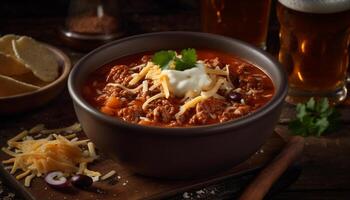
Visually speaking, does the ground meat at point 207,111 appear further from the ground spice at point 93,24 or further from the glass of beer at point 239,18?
the ground spice at point 93,24

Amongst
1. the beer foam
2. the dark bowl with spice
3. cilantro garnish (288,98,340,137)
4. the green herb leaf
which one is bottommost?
cilantro garnish (288,98,340,137)

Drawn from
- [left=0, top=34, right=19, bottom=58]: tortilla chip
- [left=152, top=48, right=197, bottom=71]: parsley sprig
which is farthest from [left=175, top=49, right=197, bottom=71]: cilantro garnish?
[left=0, top=34, right=19, bottom=58]: tortilla chip

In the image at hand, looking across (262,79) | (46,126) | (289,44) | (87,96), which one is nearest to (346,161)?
(262,79)

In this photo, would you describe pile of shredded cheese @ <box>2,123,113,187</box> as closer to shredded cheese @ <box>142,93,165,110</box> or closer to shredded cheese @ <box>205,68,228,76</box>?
shredded cheese @ <box>142,93,165,110</box>

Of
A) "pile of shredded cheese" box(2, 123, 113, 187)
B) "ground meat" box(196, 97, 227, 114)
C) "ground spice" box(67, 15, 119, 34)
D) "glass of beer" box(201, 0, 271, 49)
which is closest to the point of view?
"ground meat" box(196, 97, 227, 114)

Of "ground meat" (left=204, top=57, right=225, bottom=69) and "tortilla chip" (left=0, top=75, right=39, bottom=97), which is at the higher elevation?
"ground meat" (left=204, top=57, right=225, bottom=69)

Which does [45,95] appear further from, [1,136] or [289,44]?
[289,44]

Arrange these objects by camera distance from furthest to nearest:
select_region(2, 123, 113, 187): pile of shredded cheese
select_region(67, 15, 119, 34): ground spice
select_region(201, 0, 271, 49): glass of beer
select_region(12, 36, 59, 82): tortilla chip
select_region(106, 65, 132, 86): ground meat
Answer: select_region(67, 15, 119, 34): ground spice → select_region(201, 0, 271, 49): glass of beer → select_region(12, 36, 59, 82): tortilla chip → select_region(106, 65, 132, 86): ground meat → select_region(2, 123, 113, 187): pile of shredded cheese
